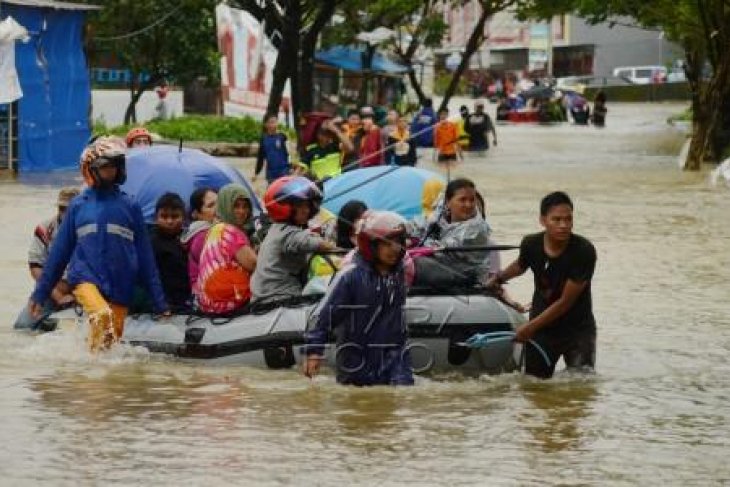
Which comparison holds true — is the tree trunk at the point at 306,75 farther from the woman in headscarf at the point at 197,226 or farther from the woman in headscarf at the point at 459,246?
the woman in headscarf at the point at 459,246

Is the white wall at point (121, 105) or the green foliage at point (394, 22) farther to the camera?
the green foliage at point (394, 22)

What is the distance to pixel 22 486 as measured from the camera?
339 inches

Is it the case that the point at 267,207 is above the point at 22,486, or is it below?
above

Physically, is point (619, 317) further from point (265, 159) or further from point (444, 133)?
point (444, 133)

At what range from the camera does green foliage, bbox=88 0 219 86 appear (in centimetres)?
4925

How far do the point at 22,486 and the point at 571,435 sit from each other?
299 centimetres

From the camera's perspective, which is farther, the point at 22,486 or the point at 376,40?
the point at 376,40

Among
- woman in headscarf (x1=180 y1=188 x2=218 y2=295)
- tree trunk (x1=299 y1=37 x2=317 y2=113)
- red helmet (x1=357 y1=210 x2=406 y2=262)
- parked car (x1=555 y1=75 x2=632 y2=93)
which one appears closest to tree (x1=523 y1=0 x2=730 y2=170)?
tree trunk (x1=299 y1=37 x2=317 y2=113)

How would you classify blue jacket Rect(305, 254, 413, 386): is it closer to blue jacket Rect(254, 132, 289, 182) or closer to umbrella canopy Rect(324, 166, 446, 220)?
umbrella canopy Rect(324, 166, 446, 220)

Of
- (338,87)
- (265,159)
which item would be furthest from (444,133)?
(338,87)

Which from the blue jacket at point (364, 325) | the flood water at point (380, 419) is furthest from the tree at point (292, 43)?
the blue jacket at point (364, 325)

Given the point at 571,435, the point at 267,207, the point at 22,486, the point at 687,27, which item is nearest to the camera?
the point at 22,486

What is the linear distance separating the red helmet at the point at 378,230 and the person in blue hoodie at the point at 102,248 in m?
2.06

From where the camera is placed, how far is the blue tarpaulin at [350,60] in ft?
200
